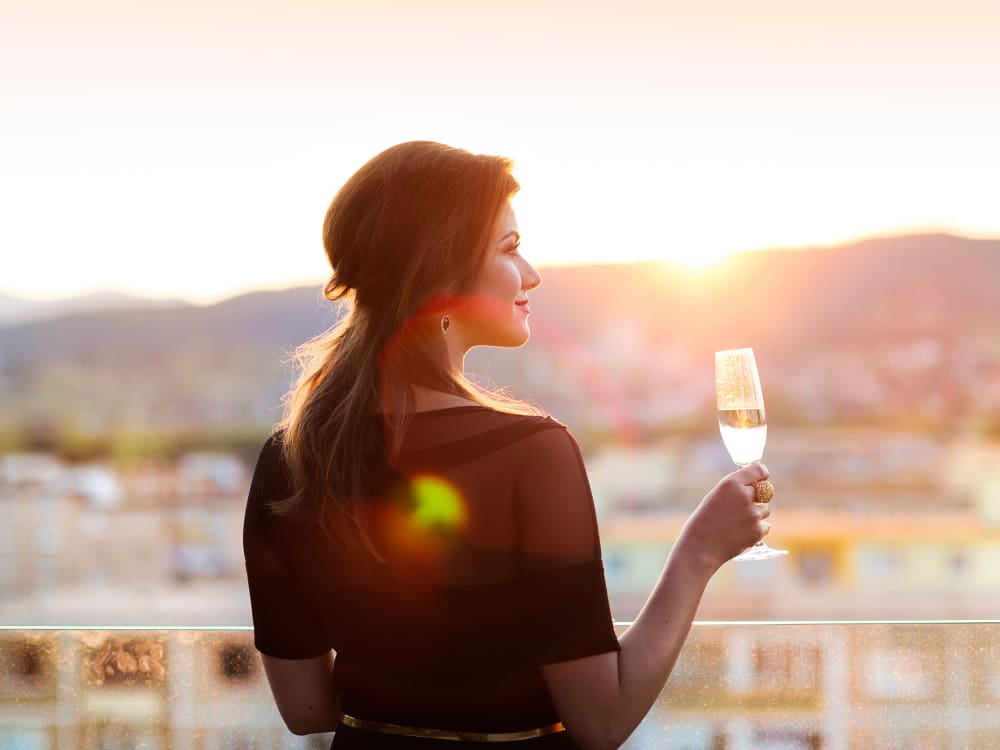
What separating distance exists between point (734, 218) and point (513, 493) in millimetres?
59192

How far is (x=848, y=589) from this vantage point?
6156 centimetres

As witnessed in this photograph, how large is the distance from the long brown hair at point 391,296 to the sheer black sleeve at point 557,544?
0.09 meters

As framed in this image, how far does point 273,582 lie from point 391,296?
30cm

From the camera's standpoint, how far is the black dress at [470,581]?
88 centimetres

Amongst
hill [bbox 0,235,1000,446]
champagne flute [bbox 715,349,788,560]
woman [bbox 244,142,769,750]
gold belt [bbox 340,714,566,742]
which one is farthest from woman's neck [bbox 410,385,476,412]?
hill [bbox 0,235,1000,446]

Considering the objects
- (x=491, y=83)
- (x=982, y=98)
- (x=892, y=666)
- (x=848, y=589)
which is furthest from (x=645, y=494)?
(x=892, y=666)

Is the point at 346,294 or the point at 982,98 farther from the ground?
the point at 982,98

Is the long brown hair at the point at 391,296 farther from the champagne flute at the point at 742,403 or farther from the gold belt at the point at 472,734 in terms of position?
the champagne flute at the point at 742,403

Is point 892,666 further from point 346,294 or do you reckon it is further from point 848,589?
point 848,589

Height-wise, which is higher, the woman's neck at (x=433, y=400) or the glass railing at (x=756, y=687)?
the woman's neck at (x=433, y=400)

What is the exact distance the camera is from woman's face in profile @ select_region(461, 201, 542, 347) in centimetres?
100

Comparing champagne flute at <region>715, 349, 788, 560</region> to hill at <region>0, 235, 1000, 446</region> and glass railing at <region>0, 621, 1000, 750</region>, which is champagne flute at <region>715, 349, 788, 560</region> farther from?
hill at <region>0, 235, 1000, 446</region>

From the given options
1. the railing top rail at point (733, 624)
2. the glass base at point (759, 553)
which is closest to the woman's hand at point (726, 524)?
the glass base at point (759, 553)

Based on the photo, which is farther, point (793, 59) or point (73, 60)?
point (793, 59)
